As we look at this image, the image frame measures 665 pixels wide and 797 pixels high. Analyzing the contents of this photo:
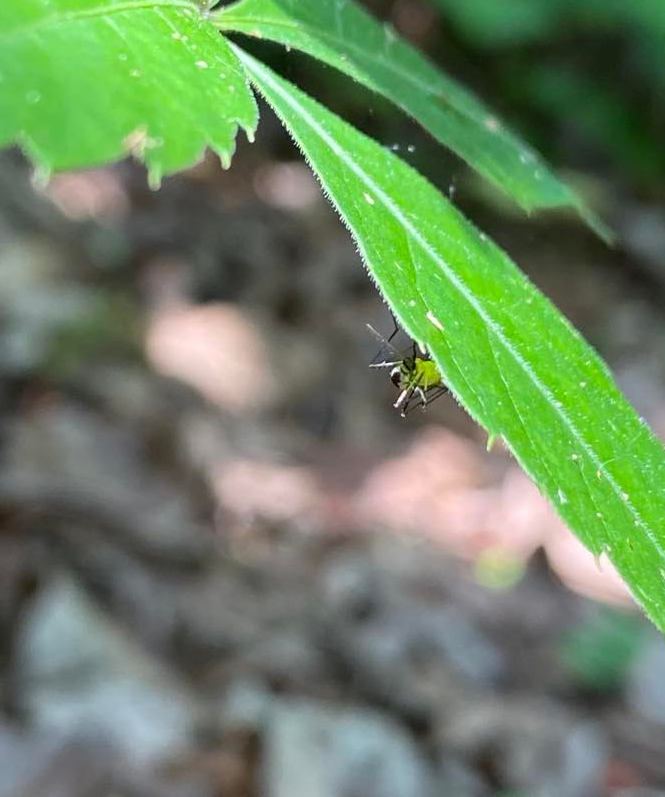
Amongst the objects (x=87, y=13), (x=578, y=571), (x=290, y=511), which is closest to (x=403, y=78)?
(x=87, y=13)

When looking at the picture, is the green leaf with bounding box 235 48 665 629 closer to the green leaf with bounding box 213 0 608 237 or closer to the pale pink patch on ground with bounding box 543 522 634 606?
the green leaf with bounding box 213 0 608 237

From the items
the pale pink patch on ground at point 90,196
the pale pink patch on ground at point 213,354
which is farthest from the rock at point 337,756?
the pale pink patch on ground at point 90,196

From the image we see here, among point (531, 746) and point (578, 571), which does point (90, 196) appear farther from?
point (531, 746)

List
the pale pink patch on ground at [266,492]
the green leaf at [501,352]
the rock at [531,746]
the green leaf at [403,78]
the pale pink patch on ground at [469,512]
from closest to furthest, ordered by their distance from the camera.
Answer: the green leaf at [501,352], the green leaf at [403,78], the rock at [531,746], the pale pink patch on ground at [266,492], the pale pink patch on ground at [469,512]

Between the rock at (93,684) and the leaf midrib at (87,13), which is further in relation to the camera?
the rock at (93,684)

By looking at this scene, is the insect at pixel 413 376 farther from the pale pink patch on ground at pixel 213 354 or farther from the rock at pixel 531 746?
the pale pink patch on ground at pixel 213 354

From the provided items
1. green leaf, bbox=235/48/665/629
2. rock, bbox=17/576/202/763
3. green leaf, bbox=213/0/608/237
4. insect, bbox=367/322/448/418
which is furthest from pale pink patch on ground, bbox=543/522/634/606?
Result: green leaf, bbox=235/48/665/629
